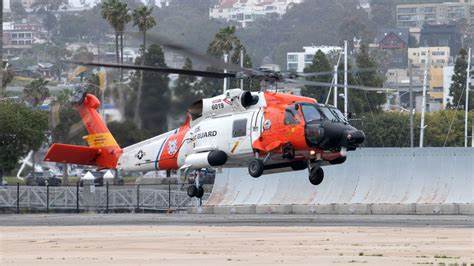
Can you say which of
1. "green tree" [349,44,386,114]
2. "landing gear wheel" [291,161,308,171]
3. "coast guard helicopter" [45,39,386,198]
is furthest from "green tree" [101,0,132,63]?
"landing gear wheel" [291,161,308,171]

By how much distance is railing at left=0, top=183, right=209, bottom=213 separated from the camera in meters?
61.3

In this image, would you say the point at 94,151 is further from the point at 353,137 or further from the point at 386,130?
the point at 386,130

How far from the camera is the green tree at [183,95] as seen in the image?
5359 cm

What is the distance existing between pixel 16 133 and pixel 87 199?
1891 centimetres

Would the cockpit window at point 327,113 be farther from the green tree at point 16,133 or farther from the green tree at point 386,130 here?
the green tree at point 386,130

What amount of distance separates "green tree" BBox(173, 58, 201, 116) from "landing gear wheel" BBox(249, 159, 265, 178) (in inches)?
271

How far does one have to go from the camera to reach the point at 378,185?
56875mm

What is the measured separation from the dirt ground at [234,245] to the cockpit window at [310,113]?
4349 millimetres

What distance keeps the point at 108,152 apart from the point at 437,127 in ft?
209

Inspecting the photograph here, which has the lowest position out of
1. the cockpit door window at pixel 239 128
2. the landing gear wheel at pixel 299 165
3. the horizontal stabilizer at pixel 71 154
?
the horizontal stabilizer at pixel 71 154

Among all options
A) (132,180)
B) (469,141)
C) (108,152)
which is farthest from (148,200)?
(469,141)

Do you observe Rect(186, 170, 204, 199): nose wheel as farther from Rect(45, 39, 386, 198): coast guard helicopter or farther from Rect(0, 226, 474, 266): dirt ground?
Rect(0, 226, 474, 266): dirt ground

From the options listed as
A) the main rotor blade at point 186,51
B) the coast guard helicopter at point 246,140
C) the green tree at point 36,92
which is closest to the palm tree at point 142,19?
the green tree at point 36,92

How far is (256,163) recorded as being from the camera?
46969 millimetres
